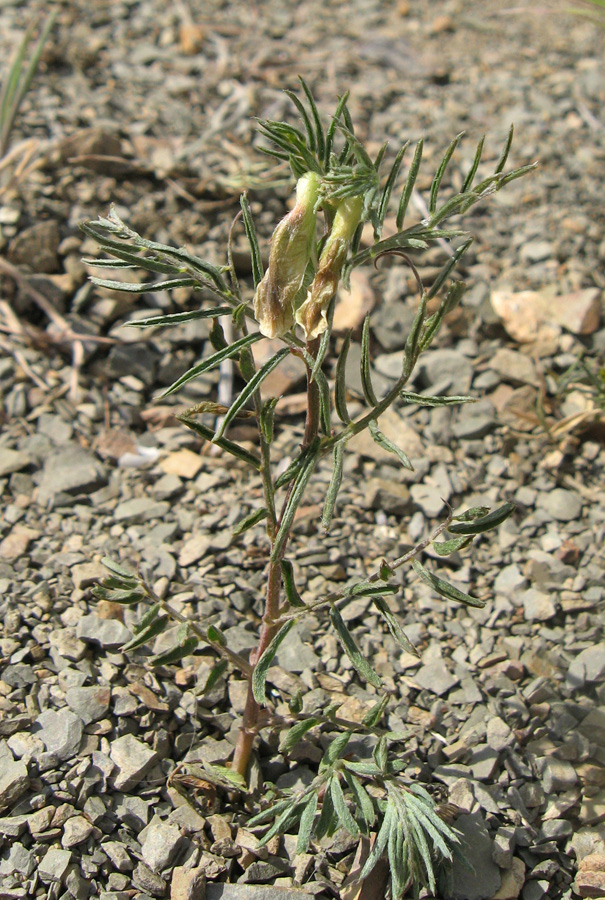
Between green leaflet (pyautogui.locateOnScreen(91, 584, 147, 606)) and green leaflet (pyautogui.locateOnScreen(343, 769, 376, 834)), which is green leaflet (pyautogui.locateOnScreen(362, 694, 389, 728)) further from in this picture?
green leaflet (pyautogui.locateOnScreen(91, 584, 147, 606))

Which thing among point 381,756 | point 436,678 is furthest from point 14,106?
point 381,756

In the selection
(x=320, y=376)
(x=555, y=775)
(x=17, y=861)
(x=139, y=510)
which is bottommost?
(x=17, y=861)

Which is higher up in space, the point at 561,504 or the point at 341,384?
the point at 341,384

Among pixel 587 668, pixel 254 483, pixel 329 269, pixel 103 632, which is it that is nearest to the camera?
pixel 329 269

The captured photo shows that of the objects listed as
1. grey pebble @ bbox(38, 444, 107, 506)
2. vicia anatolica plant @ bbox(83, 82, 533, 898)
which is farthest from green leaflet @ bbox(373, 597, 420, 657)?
grey pebble @ bbox(38, 444, 107, 506)

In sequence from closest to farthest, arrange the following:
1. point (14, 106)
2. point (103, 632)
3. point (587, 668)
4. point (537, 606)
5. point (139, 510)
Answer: point (103, 632) < point (587, 668) < point (537, 606) < point (139, 510) < point (14, 106)

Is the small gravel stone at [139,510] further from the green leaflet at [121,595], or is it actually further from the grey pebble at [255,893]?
the grey pebble at [255,893]

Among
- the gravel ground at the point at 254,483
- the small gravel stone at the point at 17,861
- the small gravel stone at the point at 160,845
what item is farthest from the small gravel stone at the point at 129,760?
the small gravel stone at the point at 17,861

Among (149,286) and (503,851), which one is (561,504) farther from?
(149,286)
